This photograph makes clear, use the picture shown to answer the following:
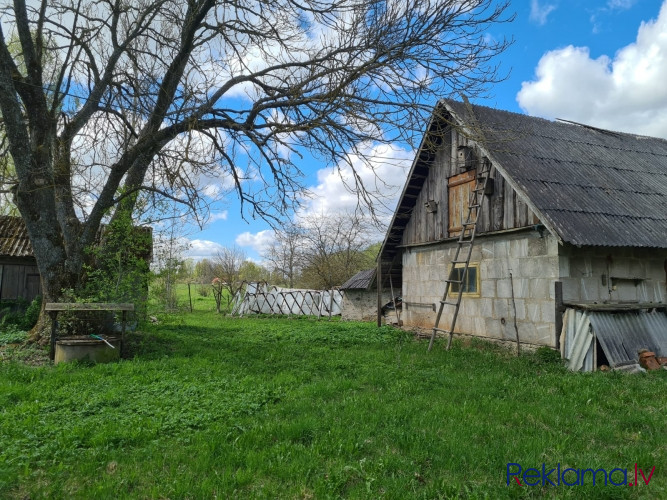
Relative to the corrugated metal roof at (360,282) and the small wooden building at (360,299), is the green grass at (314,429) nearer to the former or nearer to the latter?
the small wooden building at (360,299)

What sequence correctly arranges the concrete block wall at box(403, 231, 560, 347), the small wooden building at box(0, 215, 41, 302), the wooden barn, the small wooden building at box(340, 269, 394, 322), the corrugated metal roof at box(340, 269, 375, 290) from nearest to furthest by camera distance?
the wooden barn < the concrete block wall at box(403, 231, 560, 347) < the small wooden building at box(0, 215, 41, 302) < the small wooden building at box(340, 269, 394, 322) < the corrugated metal roof at box(340, 269, 375, 290)

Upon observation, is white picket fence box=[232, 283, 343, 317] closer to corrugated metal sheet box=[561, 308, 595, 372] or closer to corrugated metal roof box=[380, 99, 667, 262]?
corrugated metal roof box=[380, 99, 667, 262]

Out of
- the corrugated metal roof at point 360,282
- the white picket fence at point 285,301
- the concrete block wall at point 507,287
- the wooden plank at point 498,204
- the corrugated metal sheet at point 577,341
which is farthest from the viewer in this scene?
the white picket fence at point 285,301

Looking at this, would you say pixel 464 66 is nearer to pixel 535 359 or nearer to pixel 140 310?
pixel 535 359

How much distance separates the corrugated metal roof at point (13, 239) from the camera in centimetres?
1633

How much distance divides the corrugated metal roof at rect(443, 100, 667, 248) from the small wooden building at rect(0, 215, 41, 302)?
52.6ft

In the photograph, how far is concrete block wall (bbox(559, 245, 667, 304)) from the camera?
9.48 meters

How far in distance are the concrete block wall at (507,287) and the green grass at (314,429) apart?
1580mm

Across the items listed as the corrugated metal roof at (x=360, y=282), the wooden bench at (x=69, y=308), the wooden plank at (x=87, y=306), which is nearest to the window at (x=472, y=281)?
the wooden plank at (x=87, y=306)

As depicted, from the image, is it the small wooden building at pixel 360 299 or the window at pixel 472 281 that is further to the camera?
the small wooden building at pixel 360 299

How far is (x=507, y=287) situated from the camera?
10.7 metres

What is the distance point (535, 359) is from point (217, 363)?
6553 mm

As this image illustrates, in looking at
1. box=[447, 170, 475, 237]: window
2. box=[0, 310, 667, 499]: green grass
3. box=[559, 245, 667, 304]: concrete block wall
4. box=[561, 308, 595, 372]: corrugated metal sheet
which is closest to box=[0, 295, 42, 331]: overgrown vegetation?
box=[0, 310, 667, 499]: green grass

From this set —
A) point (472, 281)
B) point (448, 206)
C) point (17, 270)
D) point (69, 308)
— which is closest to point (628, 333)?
point (472, 281)
